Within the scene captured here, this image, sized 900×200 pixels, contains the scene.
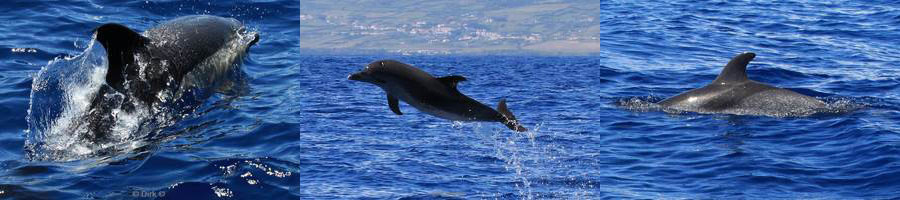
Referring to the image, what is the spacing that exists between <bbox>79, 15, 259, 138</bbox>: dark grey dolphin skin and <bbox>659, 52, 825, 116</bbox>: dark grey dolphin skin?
314 inches

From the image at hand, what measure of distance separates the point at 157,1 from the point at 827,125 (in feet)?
51.6

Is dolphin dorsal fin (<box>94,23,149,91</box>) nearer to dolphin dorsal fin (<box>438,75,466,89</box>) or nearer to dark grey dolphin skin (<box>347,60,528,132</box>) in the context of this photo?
dark grey dolphin skin (<box>347,60,528,132</box>)

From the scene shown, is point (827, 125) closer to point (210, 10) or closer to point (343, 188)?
point (343, 188)

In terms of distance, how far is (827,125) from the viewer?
14375mm

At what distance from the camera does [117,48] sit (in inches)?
459

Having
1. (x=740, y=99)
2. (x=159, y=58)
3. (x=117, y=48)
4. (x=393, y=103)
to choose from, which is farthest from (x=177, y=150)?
(x=740, y=99)

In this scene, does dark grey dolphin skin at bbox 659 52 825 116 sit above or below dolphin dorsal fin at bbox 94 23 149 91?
below

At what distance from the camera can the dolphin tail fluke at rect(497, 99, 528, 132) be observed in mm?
5418

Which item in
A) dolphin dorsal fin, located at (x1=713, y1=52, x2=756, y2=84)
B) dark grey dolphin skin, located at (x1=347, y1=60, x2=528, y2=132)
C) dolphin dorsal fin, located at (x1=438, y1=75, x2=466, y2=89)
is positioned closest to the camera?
dark grey dolphin skin, located at (x1=347, y1=60, x2=528, y2=132)

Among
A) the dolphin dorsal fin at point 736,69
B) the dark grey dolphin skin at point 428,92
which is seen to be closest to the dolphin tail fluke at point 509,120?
the dark grey dolphin skin at point 428,92

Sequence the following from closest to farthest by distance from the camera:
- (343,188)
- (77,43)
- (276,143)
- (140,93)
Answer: (343,188) → (276,143) → (140,93) → (77,43)

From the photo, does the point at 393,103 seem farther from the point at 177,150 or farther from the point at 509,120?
the point at 177,150

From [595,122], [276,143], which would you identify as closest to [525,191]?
[276,143]

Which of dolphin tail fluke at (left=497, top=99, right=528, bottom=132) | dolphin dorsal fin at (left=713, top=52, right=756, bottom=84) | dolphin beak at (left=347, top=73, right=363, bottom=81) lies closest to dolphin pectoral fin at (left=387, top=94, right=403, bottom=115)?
dolphin beak at (left=347, top=73, right=363, bottom=81)
